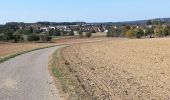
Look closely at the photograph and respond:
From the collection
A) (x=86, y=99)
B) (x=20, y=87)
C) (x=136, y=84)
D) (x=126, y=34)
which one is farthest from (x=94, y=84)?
(x=126, y=34)

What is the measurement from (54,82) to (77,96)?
185 inches

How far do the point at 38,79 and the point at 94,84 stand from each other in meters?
3.54

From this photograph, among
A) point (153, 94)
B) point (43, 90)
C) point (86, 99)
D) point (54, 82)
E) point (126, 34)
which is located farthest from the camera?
point (126, 34)

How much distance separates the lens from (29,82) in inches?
725

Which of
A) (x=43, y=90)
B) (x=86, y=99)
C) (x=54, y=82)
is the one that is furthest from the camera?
(x=54, y=82)

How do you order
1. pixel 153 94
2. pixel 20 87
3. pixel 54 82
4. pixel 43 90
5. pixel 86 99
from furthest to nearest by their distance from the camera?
pixel 54 82 → pixel 20 87 → pixel 43 90 → pixel 153 94 → pixel 86 99

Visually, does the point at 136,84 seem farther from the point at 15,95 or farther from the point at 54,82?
the point at 15,95

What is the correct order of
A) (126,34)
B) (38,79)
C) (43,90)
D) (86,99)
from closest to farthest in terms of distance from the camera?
1. (86,99)
2. (43,90)
3. (38,79)
4. (126,34)

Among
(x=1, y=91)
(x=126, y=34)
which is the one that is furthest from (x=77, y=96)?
(x=126, y=34)

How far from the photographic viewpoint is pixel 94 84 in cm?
1712

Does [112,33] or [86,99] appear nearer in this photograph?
[86,99]

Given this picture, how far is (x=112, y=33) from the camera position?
7731 inches

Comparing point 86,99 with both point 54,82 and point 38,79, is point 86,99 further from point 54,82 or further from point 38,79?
point 38,79

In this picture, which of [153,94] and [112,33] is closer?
[153,94]
